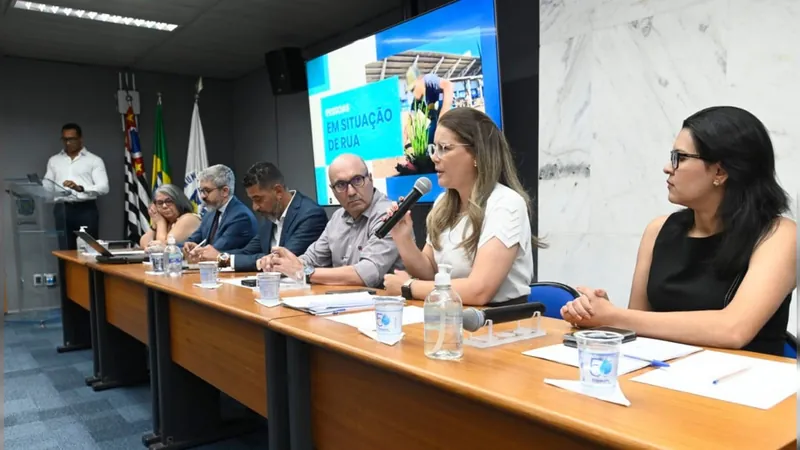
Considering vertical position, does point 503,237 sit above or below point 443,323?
above

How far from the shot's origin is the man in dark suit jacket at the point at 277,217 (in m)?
2.76

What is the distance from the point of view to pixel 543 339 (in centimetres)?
127

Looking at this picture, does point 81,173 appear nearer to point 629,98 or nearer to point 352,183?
point 352,183

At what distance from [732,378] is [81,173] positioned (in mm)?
5665

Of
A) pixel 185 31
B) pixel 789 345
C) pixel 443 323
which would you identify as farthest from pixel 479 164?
pixel 185 31

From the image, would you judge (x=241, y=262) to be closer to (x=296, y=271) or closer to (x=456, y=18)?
(x=296, y=271)

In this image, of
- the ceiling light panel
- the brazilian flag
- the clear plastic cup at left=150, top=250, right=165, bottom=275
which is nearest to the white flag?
the brazilian flag

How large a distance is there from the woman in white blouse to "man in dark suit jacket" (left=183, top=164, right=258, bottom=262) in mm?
1623

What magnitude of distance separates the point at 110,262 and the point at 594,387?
2959mm

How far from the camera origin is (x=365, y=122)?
3.88m

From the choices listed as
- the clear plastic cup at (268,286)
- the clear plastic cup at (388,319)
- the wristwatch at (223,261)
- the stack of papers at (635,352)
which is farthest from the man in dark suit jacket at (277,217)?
the stack of papers at (635,352)

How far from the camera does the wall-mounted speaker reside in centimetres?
473

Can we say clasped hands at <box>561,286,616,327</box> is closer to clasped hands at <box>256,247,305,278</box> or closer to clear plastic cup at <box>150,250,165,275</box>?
clasped hands at <box>256,247,305,278</box>

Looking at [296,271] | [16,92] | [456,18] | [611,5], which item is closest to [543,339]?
[296,271]
